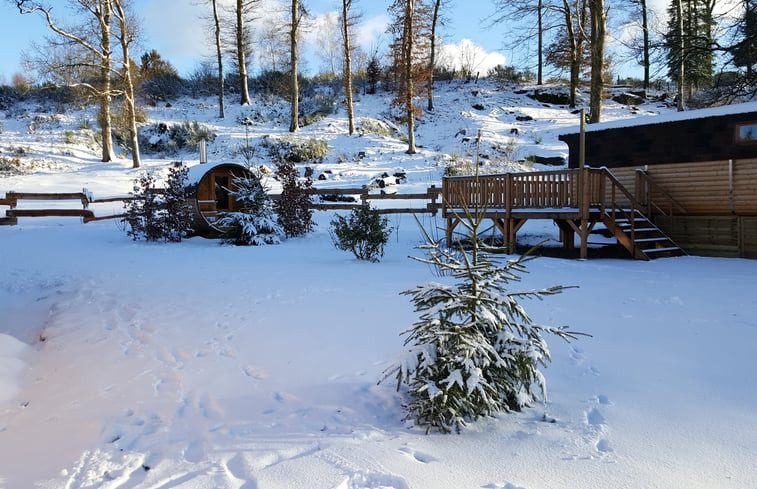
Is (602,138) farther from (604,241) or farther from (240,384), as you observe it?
(240,384)

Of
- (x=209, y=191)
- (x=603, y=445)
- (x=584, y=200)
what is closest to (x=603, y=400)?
(x=603, y=445)

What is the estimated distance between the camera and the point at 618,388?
4.16 meters

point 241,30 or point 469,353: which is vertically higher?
point 241,30

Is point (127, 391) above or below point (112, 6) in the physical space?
below

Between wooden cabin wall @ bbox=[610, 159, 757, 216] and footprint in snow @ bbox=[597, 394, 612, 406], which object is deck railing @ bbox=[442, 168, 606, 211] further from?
footprint in snow @ bbox=[597, 394, 612, 406]

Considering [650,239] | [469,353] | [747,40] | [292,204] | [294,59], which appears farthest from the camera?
[294,59]

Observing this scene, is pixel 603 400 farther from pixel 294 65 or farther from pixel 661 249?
pixel 294 65

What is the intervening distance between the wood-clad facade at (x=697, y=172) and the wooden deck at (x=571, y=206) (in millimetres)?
714

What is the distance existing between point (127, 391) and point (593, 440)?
12.3ft

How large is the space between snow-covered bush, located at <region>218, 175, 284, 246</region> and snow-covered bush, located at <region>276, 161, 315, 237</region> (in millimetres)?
474

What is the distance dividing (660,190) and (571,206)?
3073mm

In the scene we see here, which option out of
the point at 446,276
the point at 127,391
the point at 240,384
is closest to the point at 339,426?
the point at 240,384

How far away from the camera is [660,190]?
40.7 ft

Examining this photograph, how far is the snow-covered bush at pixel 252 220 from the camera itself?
1325 centimetres
